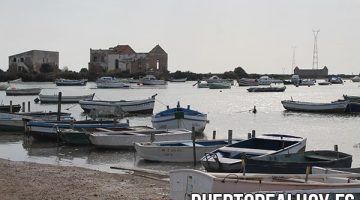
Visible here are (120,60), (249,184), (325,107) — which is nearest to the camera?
(249,184)

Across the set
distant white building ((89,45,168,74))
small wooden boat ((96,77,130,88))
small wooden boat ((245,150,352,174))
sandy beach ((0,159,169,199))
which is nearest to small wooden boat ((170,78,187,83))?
distant white building ((89,45,168,74))

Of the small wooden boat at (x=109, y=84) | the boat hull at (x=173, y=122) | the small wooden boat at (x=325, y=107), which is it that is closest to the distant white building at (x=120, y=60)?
the small wooden boat at (x=109, y=84)

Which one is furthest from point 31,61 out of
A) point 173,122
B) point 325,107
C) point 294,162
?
point 294,162

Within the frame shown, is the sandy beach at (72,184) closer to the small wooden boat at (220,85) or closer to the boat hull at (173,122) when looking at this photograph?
the boat hull at (173,122)

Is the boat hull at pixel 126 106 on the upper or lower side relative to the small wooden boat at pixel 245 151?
lower

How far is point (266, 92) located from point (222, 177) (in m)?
109

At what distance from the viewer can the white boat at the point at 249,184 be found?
11.6 m

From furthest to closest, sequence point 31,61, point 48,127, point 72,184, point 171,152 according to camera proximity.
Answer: point 31,61, point 48,127, point 171,152, point 72,184

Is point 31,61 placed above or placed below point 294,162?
above

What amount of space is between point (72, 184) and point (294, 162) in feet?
23.6

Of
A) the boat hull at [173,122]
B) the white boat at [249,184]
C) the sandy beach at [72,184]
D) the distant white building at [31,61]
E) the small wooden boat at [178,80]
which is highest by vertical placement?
the distant white building at [31,61]

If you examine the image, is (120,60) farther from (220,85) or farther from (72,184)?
(72,184)

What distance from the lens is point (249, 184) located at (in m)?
12.0

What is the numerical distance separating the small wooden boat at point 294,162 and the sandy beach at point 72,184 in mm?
2952
